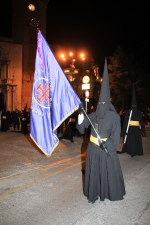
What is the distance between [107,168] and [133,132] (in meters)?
5.20

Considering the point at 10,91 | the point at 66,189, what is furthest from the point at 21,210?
the point at 10,91

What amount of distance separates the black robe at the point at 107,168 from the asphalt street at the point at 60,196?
10.5 inches

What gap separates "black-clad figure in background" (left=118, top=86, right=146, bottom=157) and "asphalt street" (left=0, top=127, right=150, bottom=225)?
0.76 m

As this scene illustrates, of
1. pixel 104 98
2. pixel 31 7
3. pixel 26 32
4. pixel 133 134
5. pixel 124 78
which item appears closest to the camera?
pixel 104 98

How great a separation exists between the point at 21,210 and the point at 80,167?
3194 mm

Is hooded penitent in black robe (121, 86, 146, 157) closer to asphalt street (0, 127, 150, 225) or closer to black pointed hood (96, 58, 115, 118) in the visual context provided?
asphalt street (0, 127, 150, 225)

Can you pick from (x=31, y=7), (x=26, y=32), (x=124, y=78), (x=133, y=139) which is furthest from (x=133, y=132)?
→ (x=124, y=78)

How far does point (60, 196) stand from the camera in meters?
4.82

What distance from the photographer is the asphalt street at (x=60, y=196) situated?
12.6 feet

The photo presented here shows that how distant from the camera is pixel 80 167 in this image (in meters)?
7.12

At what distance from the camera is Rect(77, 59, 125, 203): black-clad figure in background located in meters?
4.29

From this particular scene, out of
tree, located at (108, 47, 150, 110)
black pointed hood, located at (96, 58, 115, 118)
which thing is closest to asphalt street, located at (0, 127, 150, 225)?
black pointed hood, located at (96, 58, 115, 118)

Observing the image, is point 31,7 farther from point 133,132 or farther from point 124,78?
point 133,132

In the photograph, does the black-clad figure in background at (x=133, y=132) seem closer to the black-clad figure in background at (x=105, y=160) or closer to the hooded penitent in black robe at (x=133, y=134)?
the hooded penitent in black robe at (x=133, y=134)
